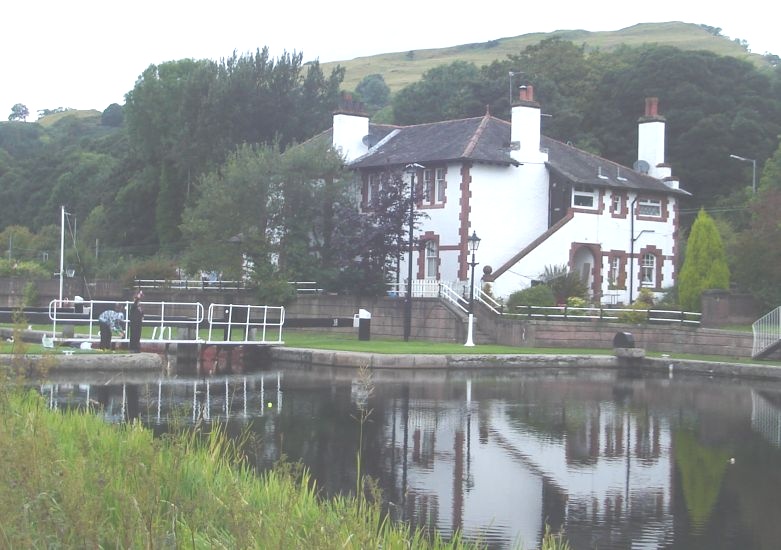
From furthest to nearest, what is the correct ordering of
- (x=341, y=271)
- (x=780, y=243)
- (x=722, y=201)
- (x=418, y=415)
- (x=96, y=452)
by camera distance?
(x=722, y=201) < (x=341, y=271) < (x=780, y=243) < (x=418, y=415) < (x=96, y=452)

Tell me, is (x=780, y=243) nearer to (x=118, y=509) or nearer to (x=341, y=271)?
(x=341, y=271)

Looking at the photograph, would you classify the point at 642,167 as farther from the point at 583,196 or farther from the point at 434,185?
the point at 434,185

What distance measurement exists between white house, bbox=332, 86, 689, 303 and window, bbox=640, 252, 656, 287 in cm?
5

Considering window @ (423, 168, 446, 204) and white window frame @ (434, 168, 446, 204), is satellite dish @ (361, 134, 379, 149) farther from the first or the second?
white window frame @ (434, 168, 446, 204)

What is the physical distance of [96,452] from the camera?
33.5ft

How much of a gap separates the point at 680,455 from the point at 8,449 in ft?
38.2

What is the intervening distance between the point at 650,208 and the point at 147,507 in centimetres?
4352

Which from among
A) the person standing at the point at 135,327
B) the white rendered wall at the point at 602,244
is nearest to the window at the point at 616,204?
the white rendered wall at the point at 602,244

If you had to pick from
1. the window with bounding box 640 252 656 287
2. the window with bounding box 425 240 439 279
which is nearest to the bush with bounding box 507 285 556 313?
the window with bounding box 425 240 439 279

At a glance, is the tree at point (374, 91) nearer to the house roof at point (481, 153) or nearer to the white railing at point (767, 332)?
the house roof at point (481, 153)

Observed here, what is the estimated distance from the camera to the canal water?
1194 centimetres

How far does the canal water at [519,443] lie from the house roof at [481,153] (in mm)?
17288

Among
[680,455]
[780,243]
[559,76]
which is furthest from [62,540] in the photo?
[559,76]

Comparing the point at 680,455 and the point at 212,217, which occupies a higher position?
the point at 212,217
